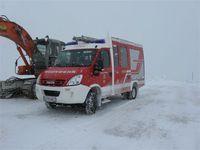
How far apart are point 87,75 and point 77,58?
1.13m

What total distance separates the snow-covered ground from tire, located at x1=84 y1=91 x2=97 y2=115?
0.26 metres

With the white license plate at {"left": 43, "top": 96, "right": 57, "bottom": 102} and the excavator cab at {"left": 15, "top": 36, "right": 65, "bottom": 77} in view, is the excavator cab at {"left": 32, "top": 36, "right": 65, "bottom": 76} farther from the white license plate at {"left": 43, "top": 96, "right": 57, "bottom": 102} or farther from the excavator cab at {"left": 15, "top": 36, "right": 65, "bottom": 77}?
the white license plate at {"left": 43, "top": 96, "right": 57, "bottom": 102}

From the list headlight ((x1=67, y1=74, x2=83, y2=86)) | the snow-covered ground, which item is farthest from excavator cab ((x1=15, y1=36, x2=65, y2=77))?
headlight ((x1=67, y1=74, x2=83, y2=86))

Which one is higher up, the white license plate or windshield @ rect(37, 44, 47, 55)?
windshield @ rect(37, 44, 47, 55)

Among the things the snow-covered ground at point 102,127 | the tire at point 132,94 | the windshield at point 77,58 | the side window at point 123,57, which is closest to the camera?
the snow-covered ground at point 102,127

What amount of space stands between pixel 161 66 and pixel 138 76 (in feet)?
191

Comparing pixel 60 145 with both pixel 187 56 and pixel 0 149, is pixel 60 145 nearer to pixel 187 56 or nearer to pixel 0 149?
pixel 0 149

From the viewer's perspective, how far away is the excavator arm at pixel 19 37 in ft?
41.4

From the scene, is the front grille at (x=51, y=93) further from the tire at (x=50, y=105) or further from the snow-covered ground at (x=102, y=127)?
the tire at (x=50, y=105)

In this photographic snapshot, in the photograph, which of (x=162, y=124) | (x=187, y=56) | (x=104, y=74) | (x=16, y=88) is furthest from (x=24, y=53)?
(x=187, y=56)

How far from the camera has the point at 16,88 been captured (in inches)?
521

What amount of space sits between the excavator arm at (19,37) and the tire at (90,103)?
5.14 metres

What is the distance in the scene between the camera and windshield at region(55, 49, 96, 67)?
33.7 ft

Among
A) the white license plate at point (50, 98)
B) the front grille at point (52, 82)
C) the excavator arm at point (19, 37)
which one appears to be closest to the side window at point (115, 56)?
the front grille at point (52, 82)
